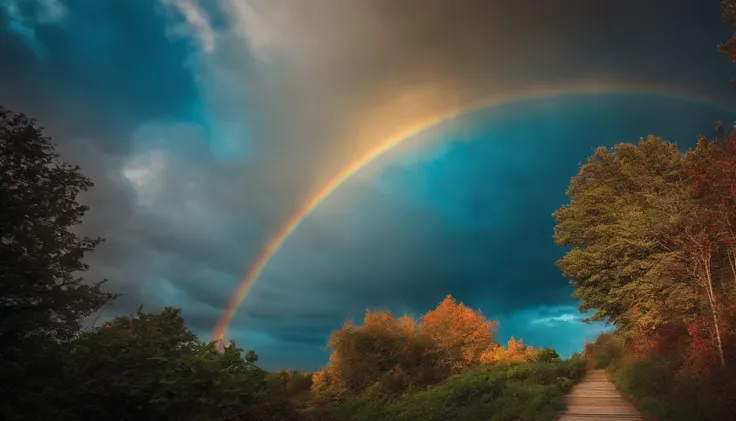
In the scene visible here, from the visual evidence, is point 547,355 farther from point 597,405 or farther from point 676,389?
point 676,389

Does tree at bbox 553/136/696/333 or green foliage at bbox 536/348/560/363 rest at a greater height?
tree at bbox 553/136/696/333

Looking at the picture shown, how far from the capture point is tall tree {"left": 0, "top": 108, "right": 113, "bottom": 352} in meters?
6.34

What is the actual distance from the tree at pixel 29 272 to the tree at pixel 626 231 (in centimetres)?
1448

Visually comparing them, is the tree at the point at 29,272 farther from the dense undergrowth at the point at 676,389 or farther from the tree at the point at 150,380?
the dense undergrowth at the point at 676,389

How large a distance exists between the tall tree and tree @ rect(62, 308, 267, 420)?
0.78 metres

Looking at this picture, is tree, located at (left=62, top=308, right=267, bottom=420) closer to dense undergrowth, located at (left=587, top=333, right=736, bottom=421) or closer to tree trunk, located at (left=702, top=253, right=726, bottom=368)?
dense undergrowth, located at (left=587, top=333, right=736, bottom=421)

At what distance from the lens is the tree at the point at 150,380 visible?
6.44 meters

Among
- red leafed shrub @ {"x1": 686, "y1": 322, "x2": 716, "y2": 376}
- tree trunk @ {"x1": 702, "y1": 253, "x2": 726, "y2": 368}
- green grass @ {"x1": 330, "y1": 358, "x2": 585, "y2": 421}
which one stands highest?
tree trunk @ {"x1": 702, "y1": 253, "x2": 726, "y2": 368}

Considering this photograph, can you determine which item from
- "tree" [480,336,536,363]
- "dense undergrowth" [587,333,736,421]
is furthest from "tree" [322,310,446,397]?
"dense undergrowth" [587,333,736,421]

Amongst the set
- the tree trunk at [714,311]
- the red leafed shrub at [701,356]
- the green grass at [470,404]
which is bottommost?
the green grass at [470,404]

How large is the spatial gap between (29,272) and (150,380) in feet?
7.94

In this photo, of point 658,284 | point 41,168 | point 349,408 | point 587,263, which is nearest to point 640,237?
point 658,284

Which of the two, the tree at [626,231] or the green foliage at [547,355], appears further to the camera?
the green foliage at [547,355]

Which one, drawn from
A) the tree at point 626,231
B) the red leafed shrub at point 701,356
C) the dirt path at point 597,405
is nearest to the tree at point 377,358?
the dirt path at point 597,405
